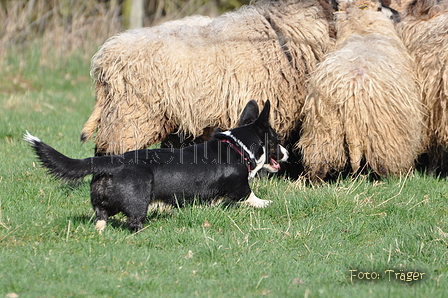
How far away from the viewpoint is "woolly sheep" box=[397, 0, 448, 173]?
5320 millimetres

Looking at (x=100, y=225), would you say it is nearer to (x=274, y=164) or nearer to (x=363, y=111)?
(x=274, y=164)

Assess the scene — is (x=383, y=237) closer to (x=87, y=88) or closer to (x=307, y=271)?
(x=307, y=271)

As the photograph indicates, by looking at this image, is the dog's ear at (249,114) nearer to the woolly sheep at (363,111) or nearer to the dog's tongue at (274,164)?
the dog's tongue at (274,164)

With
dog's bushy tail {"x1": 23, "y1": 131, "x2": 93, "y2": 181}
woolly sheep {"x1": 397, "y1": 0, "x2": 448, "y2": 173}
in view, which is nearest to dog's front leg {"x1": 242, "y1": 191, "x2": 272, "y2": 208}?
dog's bushy tail {"x1": 23, "y1": 131, "x2": 93, "y2": 181}

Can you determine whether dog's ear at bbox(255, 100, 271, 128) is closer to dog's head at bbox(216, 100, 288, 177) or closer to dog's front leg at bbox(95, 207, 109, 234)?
dog's head at bbox(216, 100, 288, 177)

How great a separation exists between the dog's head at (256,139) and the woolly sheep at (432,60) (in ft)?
5.21

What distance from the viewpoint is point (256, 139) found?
4.62 metres

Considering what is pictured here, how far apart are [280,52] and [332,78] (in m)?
0.63

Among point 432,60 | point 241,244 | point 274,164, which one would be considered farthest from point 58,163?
point 432,60

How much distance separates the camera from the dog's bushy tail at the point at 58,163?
3752 mm

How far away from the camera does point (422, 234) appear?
13.0 ft

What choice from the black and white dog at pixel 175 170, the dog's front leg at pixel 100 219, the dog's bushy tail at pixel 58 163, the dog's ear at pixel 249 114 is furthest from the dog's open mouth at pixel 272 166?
the dog's bushy tail at pixel 58 163

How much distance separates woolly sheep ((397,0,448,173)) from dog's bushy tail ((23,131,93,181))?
327 centimetres

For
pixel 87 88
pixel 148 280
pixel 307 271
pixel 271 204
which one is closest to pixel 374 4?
pixel 271 204
